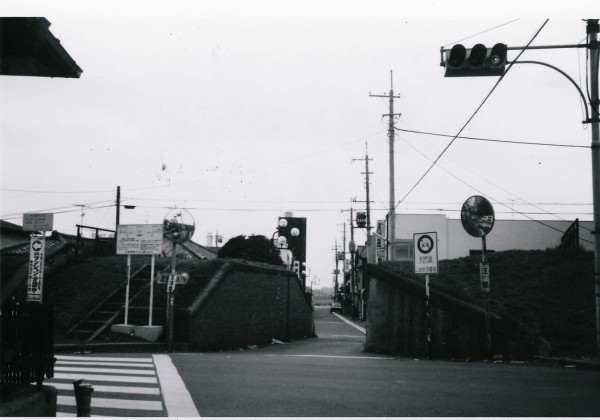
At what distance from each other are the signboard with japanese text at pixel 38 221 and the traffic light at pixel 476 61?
36.2 ft

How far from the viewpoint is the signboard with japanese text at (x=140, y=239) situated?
17375 mm

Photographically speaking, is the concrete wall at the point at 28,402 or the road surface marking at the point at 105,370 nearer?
the concrete wall at the point at 28,402

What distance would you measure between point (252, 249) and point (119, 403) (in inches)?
928

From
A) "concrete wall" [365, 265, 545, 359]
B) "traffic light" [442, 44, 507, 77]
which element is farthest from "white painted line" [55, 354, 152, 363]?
"traffic light" [442, 44, 507, 77]

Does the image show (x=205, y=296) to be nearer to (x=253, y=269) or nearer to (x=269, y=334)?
(x=253, y=269)

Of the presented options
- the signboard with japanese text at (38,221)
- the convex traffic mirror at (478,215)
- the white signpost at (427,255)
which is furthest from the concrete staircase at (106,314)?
the convex traffic mirror at (478,215)

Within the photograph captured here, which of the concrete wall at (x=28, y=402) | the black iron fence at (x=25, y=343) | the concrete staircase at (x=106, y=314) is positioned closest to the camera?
the concrete wall at (x=28, y=402)

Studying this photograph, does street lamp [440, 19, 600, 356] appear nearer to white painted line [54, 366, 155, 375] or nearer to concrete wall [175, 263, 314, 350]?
white painted line [54, 366, 155, 375]

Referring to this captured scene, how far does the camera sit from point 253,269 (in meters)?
22.5

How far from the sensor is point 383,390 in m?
8.66

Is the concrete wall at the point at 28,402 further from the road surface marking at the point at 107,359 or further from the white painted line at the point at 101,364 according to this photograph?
the road surface marking at the point at 107,359

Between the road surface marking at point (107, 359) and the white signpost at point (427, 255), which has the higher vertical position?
the white signpost at point (427, 255)

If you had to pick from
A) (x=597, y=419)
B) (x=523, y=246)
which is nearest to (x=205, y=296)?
(x=597, y=419)

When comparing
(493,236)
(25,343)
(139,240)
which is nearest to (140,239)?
(139,240)
